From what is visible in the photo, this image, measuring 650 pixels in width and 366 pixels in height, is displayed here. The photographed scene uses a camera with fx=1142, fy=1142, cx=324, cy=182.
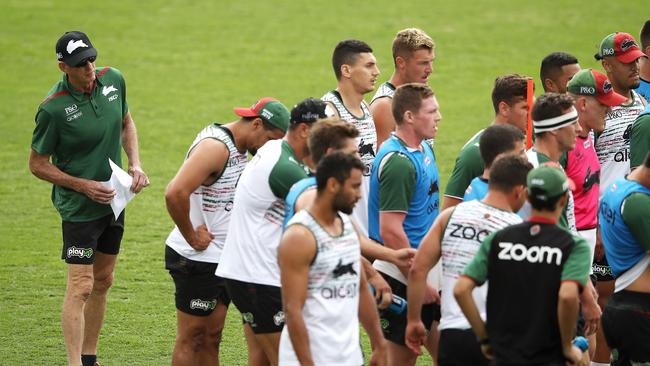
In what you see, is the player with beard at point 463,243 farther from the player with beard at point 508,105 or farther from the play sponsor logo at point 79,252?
the play sponsor logo at point 79,252

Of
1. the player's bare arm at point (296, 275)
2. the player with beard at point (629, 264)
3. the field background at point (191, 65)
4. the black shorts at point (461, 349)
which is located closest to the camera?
the player's bare arm at point (296, 275)

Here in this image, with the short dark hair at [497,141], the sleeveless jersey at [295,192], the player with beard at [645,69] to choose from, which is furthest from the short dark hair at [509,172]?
the player with beard at [645,69]

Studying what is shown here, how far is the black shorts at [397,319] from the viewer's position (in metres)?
7.19

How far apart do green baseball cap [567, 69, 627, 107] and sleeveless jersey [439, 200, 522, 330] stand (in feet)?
6.93

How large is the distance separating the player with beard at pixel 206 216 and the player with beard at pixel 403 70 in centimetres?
136

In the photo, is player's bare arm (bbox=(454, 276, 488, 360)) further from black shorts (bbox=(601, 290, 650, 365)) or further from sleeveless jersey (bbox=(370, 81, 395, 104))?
sleeveless jersey (bbox=(370, 81, 395, 104))

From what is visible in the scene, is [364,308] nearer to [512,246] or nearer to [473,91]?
[512,246]

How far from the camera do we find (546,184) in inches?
222

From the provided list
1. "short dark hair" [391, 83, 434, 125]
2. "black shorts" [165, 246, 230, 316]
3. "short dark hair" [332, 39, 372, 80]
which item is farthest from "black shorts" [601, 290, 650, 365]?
"short dark hair" [332, 39, 372, 80]

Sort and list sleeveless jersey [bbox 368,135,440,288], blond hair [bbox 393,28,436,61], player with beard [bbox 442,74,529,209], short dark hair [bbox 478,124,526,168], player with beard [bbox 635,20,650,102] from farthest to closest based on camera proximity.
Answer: player with beard [bbox 635,20,650,102], blond hair [bbox 393,28,436,61], player with beard [bbox 442,74,529,209], sleeveless jersey [bbox 368,135,440,288], short dark hair [bbox 478,124,526,168]

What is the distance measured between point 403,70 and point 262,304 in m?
2.66

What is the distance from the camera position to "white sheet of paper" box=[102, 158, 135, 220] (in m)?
8.42

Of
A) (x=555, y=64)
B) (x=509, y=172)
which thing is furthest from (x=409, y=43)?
(x=509, y=172)

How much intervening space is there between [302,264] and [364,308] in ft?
2.29
